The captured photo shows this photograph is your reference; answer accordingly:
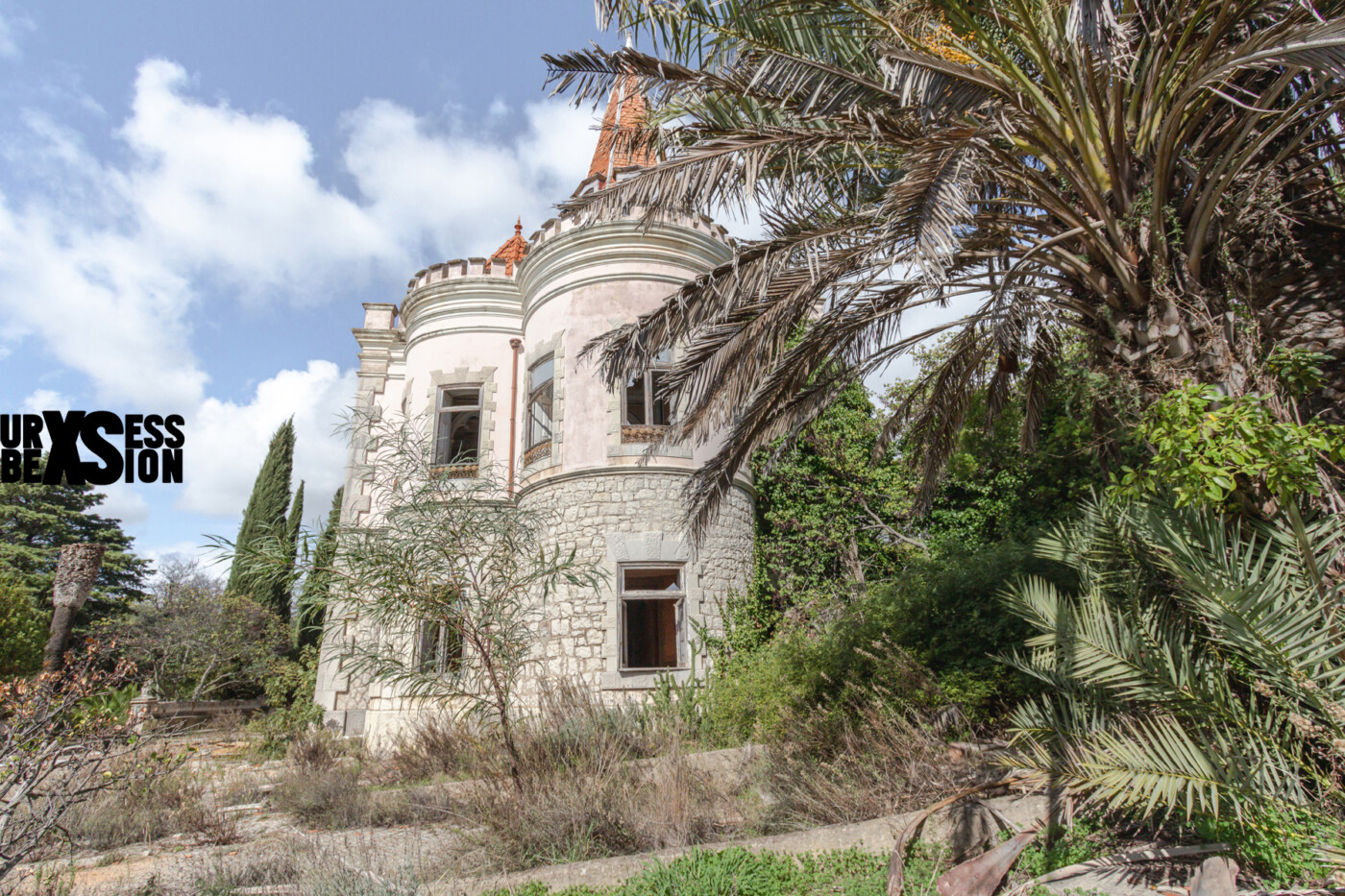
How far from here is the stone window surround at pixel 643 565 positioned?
31.9 ft

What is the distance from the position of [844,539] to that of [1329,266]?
25.0 ft

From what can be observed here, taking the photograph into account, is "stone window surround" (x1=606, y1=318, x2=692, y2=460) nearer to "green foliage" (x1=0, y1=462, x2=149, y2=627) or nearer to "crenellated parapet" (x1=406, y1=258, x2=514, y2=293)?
"crenellated parapet" (x1=406, y1=258, x2=514, y2=293)

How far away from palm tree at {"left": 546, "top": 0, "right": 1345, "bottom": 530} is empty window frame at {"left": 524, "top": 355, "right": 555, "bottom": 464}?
17.3ft

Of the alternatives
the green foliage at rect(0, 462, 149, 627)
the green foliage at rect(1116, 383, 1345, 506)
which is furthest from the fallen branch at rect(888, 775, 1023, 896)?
the green foliage at rect(0, 462, 149, 627)

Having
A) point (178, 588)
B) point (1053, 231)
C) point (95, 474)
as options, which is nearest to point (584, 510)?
point (95, 474)

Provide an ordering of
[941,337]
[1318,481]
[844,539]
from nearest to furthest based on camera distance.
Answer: [1318,481] < [844,539] < [941,337]

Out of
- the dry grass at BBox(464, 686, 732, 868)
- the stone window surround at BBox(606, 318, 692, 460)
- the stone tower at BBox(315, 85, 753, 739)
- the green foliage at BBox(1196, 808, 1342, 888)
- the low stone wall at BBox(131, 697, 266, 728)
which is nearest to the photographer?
the green foliage at BBox(1196, 808, 1342, 888)

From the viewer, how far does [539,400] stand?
12008 mm

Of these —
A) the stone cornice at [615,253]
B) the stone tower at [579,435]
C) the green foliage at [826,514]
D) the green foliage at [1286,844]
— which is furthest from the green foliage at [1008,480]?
the green foliage at [1286,844]

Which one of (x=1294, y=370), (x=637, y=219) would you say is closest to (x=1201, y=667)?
(x=1294, y=370)

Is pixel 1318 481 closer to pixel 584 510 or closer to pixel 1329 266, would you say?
pixel 1329 266

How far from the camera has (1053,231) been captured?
538 cm

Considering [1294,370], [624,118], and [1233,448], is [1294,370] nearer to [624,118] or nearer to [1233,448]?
[1233,448]

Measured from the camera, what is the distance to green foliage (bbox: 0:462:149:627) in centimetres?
2267
